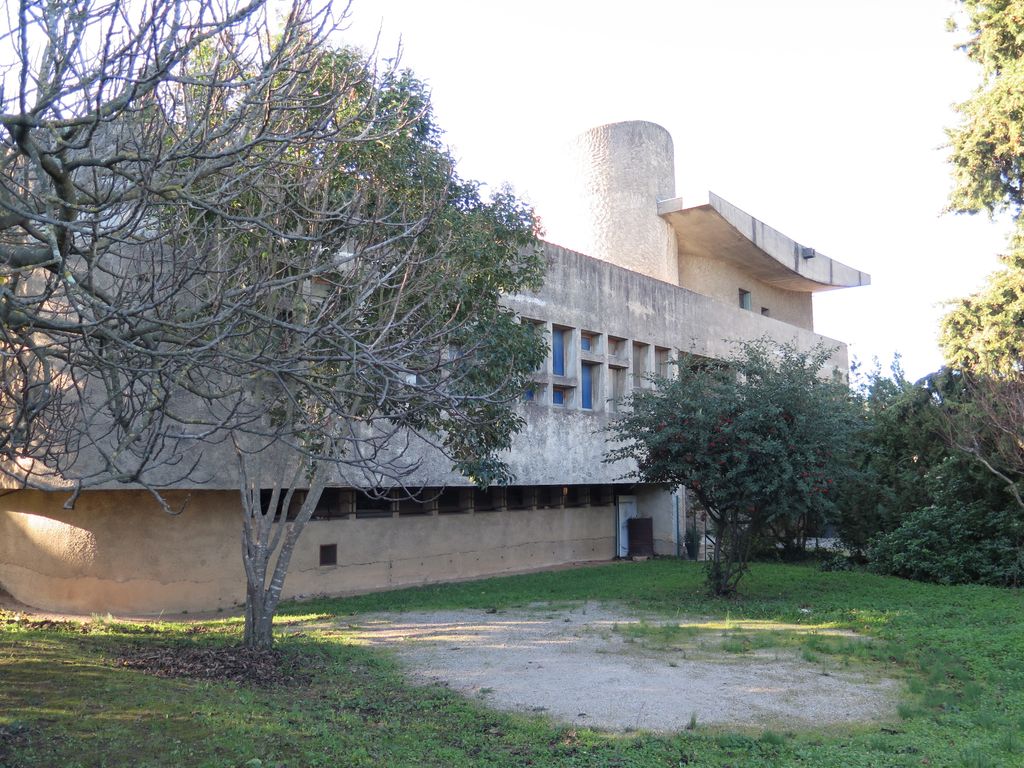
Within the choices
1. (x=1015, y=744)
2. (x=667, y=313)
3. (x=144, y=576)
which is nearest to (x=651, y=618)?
(x=1015, y=744)

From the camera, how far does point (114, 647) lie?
10508 millimetres

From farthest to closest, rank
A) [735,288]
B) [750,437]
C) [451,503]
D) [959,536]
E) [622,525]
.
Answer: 1. [735,288]
2. [622,525]
3. [451,503]
4. [959,536]
5. [750,437]

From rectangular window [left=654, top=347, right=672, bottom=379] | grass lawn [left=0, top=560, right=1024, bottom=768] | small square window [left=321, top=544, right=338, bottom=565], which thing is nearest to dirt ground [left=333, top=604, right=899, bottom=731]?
grass lawn [left=0, top=560, right=1024, bottom=768]

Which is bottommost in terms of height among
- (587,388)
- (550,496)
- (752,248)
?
(550,496)

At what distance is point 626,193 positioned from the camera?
27594 mm

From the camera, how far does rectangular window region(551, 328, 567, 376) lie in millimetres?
21375

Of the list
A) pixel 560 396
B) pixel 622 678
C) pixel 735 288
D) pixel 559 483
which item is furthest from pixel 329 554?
pixel 735 288

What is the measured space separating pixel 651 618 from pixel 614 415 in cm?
969

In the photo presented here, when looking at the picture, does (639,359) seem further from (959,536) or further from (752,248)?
(959,536)

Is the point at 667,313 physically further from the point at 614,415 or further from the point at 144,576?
the point at 144,576

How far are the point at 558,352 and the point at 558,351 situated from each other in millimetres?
25

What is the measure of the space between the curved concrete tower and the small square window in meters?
14.4

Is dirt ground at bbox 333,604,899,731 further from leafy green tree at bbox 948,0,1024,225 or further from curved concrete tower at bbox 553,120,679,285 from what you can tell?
curved concrete tower at bbox 553,120,679,285

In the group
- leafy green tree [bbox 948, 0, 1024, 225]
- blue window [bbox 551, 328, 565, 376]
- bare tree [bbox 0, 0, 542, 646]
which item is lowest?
bare tree [bbox 0, 0, 542, 646]
